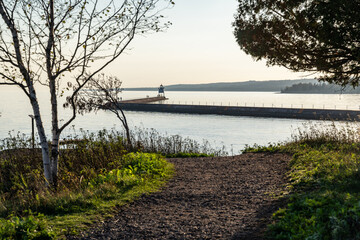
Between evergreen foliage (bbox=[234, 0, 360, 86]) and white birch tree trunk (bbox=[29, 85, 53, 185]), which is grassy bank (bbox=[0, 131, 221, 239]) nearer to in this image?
white birch tree trunk (bbox=[29, 85, 53, 185])

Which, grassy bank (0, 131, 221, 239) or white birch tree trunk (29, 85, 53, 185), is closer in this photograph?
grassy bank (0, 131, 221, 239)

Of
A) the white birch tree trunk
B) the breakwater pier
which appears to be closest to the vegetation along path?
the white birch tree trunk

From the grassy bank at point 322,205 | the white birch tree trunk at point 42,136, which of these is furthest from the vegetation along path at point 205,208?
the white birch tree trunk at point 42,136

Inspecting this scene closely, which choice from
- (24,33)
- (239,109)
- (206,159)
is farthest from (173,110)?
(24,33)

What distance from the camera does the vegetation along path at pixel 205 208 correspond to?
4.93 metres

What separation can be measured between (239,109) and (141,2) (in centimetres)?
5975

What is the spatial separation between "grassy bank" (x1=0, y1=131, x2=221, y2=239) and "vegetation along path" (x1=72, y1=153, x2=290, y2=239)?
37 centimetres

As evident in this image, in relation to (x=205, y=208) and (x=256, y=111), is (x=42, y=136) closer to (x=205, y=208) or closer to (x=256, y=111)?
(x=205, y=208)

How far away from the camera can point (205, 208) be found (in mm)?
6137

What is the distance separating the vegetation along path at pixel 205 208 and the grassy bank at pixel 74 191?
37cm

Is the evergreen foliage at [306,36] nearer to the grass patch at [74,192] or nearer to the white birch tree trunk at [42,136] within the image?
the grass patch at [74,192]

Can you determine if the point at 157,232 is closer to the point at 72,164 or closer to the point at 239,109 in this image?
the point at 72,164

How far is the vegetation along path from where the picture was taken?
493 centimetres

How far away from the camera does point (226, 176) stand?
29.4 ft
